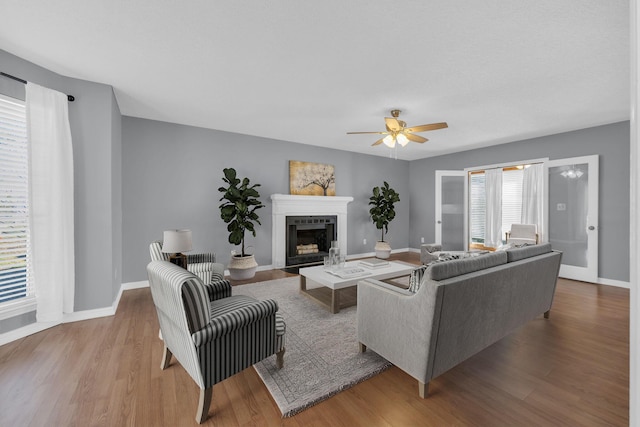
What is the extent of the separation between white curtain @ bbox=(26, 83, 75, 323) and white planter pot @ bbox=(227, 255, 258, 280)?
211 centimetres

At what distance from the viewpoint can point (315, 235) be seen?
20.6 feet

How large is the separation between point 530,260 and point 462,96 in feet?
6.78

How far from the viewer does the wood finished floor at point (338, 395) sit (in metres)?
1.84

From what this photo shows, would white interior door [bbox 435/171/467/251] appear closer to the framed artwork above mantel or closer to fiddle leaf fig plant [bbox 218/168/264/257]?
the framed artwork above mantel

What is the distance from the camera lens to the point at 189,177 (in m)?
4.78

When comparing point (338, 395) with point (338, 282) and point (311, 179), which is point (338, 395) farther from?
point (311, 179)

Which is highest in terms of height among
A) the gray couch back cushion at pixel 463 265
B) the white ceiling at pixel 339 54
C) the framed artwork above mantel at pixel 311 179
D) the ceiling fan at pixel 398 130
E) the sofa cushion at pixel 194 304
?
the white ceiling at pixel 339 54

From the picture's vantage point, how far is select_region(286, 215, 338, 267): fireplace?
A: 5.77 meters

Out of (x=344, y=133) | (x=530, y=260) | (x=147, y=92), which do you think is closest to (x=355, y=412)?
(x=530, y=260)

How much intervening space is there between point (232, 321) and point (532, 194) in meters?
7.92

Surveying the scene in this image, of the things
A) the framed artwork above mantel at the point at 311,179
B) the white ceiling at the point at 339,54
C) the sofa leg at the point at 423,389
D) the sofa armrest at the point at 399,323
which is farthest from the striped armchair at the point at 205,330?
the framed artwork above mantel at the point at 311,179

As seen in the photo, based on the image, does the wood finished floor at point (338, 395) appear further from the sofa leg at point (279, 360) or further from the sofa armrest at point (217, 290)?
the sofa armrest at point (217, 290)

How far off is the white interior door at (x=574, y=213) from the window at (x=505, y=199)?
2.06m

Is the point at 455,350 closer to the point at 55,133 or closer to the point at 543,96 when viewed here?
the point at 543,96
